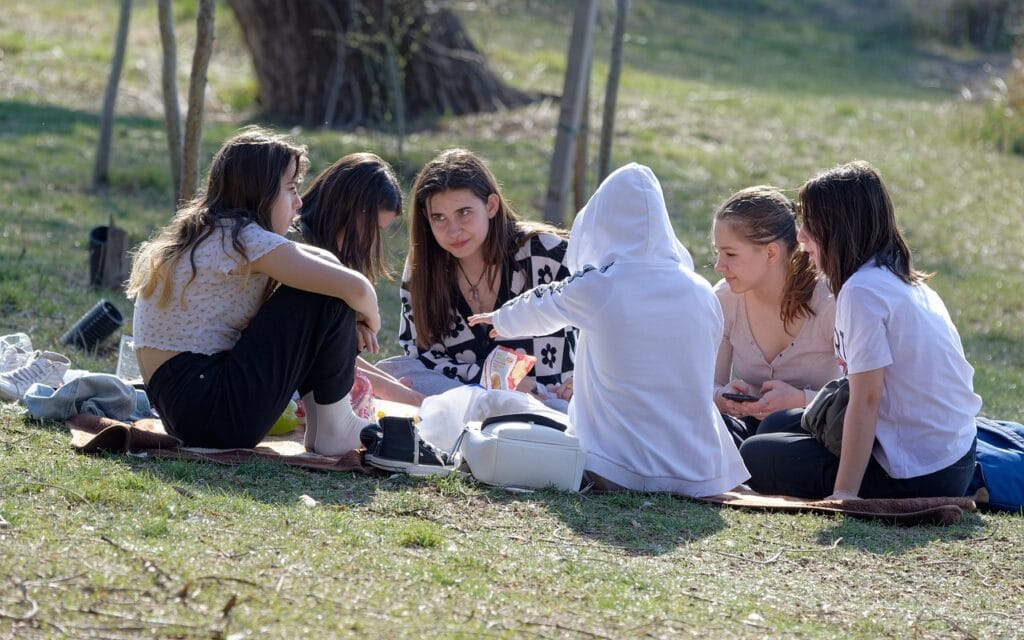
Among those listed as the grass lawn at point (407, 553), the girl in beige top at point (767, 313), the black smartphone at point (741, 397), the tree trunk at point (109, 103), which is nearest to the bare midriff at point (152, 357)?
the grass lawn at point (407, 553)

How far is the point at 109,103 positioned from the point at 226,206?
5.45 metres

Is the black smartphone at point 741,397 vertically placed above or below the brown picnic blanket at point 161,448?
above

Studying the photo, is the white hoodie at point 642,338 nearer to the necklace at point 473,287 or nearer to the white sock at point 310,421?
the white sock at point 310,421

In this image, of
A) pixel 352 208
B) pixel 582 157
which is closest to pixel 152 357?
pixel 352 208

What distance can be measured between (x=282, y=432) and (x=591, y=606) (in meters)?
2.12

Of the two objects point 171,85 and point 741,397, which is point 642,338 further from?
point 171,85

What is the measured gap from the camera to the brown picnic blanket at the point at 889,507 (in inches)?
164

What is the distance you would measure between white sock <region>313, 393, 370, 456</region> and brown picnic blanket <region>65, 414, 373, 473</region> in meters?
0.05

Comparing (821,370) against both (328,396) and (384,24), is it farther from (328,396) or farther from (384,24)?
(384,24)

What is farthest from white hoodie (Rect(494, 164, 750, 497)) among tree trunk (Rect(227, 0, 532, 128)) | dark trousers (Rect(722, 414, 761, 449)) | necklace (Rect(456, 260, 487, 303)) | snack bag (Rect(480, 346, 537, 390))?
tree trunk (Rect(227, 0, 532, 128))

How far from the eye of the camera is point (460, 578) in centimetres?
324

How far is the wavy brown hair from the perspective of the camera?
522 centimetres

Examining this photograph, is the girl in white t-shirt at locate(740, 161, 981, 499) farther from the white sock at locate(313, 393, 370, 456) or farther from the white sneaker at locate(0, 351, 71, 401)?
the white sneaker at locate(0, 351, 71, 401)

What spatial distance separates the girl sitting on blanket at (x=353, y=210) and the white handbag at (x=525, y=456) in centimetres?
103
